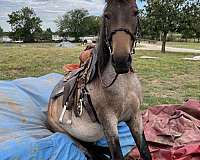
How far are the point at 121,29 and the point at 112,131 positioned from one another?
3.28 ft

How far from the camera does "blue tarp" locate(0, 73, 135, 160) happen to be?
140 inches

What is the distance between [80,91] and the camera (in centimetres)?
366

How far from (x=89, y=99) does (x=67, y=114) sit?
23.0 inches

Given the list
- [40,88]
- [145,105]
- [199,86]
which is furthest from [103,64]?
[199,86]

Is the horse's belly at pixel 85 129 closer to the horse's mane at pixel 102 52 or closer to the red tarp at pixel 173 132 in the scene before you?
the horse's mane at pixel 102 52

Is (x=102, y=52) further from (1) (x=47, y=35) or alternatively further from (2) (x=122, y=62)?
(1) (x=47, y=35)

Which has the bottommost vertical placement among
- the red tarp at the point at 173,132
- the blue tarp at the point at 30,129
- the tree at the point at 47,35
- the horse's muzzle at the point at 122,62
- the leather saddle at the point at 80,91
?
the tree at the point at 47,35

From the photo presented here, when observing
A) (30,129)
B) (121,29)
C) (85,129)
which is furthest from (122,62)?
(30,129)

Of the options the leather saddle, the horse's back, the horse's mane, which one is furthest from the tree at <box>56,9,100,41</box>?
the horse's mane

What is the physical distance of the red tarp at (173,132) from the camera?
13.6ft

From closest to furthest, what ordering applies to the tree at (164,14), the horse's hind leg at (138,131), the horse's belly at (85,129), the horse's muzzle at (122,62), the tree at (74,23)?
the horse's muzzle at (122,62), the horse's hind leg at (138,131), the horse's belly at (85,129), the tree at (164,14), the tree at (74,23)

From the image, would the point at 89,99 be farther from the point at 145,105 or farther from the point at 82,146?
the point at 145,105

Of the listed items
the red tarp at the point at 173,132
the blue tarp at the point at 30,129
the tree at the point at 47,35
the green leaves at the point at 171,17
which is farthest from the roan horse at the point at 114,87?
the tree at the point at 47,35

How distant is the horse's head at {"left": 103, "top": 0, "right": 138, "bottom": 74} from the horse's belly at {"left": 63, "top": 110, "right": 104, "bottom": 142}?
3.48 ft
